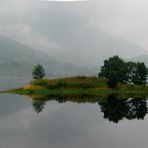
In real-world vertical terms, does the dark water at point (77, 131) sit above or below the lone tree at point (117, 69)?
below

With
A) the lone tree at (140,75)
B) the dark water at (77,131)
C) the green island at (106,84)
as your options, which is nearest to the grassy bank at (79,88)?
the green island at (106,84)

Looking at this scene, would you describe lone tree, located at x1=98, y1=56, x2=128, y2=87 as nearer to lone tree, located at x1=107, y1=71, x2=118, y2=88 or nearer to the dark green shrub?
lone tree, located at x1=107, y1=71, x2=118, y2=88

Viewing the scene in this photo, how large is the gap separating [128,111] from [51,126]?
61.2ft

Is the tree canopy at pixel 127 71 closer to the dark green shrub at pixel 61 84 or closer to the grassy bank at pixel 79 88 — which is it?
the grassy bank at pixel 79 88

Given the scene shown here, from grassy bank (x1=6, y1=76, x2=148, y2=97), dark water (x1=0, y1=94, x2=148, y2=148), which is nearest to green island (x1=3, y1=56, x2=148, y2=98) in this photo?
grassy bank (x1=6, y1=76, x2=148, y2=97)

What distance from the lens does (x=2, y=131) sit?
39000 millimetres

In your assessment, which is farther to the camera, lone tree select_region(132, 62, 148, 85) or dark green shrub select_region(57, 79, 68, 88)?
lone tree select_region(132, 62, 148, 85)

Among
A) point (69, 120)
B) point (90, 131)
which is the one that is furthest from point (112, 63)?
point (90, 131)

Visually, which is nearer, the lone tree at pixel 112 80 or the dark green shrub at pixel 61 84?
the lone tree at pixel 112 80

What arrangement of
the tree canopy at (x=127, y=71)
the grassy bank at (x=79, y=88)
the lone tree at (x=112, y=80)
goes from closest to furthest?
the grassy bank at (x=79, y=88) < the lone tree at (x=112, y=80) < the tree canopy at (x=127, y=71)

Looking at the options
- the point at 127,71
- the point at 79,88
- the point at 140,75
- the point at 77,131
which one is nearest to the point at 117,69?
the point at 127,71

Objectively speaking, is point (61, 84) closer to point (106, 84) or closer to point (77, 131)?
point (106, 84)

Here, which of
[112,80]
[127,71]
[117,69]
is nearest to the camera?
[112,80]

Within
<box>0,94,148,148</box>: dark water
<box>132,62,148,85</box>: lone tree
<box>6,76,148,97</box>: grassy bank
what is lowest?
<box>0,94,148,148</box>: dark water
